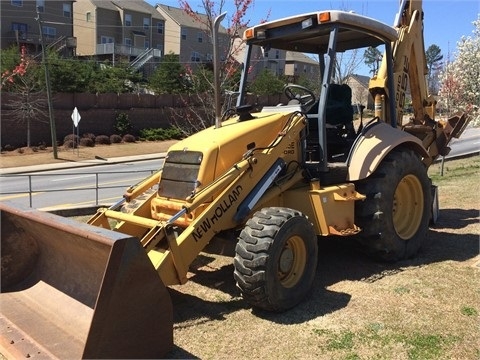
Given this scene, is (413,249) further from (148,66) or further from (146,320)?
(148,66)

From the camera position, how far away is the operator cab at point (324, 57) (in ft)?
19.5

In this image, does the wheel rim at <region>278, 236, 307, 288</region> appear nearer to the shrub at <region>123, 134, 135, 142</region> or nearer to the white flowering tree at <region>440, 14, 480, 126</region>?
the white flowering tree at <region>440, 14, 480, 126</region>

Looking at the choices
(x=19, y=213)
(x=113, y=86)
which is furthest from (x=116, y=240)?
(x=113, y=86)

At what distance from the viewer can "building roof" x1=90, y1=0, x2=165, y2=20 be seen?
5572cm

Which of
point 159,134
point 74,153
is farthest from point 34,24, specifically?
point 74,153

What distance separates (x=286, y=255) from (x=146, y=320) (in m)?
1.60

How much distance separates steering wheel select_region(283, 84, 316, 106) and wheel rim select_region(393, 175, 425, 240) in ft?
5.13

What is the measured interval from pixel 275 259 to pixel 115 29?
2270 inches

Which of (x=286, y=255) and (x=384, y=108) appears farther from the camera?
(x=384, y=108)

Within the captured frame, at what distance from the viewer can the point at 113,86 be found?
37969 mm

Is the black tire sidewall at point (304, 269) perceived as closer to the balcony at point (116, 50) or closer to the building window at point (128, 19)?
the balcony at point (116, 50)

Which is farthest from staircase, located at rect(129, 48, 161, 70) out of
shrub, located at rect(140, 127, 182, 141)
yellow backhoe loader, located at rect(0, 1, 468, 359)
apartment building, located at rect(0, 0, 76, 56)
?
yellow backhoe loader, located at rect(0, 1, 468, 359)

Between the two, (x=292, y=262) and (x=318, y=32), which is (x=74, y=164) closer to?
(x=318, y=32)

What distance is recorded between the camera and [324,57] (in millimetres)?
6781
